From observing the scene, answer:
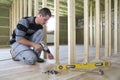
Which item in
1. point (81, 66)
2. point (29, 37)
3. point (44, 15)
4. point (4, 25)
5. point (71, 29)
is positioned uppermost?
point (4, 25)

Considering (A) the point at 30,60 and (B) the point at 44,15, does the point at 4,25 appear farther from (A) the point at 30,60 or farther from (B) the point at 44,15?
(B) the point at 44,15

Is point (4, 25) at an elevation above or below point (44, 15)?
above

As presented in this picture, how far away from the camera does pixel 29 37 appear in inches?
112

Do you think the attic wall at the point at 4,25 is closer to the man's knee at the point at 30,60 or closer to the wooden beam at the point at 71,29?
the man's knee at the point at 30,60

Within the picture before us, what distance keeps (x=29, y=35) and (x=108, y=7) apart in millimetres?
1703

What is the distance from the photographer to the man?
2.46 meters

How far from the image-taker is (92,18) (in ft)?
25.8

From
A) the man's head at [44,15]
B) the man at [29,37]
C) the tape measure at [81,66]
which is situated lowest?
the tape measure at [81,66]

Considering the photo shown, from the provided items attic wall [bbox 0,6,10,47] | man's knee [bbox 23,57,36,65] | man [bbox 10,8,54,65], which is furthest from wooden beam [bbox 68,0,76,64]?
attic wall [bbox 0,6,10,47]

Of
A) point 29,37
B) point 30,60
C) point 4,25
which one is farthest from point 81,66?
point 4,25

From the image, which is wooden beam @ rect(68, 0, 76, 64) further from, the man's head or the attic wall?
the attic wall

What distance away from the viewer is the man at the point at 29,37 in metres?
2.46

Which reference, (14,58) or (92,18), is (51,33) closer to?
(92,18)

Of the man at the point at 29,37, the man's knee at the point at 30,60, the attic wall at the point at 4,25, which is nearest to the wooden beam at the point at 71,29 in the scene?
the man at the point at 29,37
